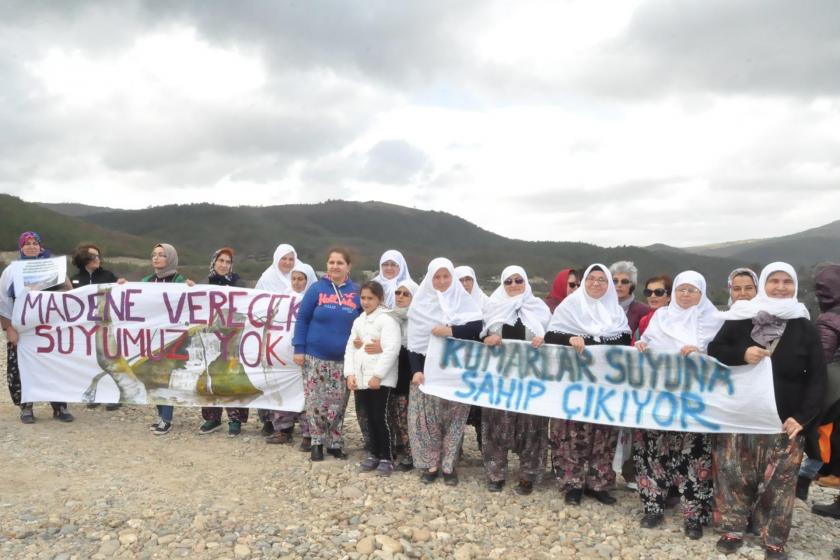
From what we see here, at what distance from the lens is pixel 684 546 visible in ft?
13.1

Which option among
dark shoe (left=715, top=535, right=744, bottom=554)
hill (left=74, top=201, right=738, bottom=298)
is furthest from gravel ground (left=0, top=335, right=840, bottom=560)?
hill (left=74, top=201, right=738, bottom=298)

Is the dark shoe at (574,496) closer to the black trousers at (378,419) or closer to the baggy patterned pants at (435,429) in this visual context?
the baggy patterned pants at (435,429)


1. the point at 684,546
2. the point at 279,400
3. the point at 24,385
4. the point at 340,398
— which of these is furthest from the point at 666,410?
the point at 24,385

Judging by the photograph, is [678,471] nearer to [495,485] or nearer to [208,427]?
[495,485]

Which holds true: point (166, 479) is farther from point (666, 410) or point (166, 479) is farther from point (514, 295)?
point (666, 410)

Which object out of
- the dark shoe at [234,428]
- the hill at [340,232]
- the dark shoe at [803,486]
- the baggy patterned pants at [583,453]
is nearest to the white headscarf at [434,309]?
the baggy patterned pants at [583,453]

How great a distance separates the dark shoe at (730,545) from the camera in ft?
12.8

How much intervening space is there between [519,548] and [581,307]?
1768 mm

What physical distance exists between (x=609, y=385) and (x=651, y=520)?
3.12 ft

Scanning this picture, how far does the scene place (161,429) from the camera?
20.2 feet

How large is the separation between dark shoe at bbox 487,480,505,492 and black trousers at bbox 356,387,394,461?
854 mm

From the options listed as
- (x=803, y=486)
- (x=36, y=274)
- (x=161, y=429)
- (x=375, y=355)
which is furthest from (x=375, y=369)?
(x=36, y=274)

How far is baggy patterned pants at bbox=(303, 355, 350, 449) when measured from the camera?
5.36 meters

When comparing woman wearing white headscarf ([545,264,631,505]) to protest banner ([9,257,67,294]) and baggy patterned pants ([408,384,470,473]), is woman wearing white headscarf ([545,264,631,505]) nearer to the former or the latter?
baggy patterned pants ([408,384,470,473])
